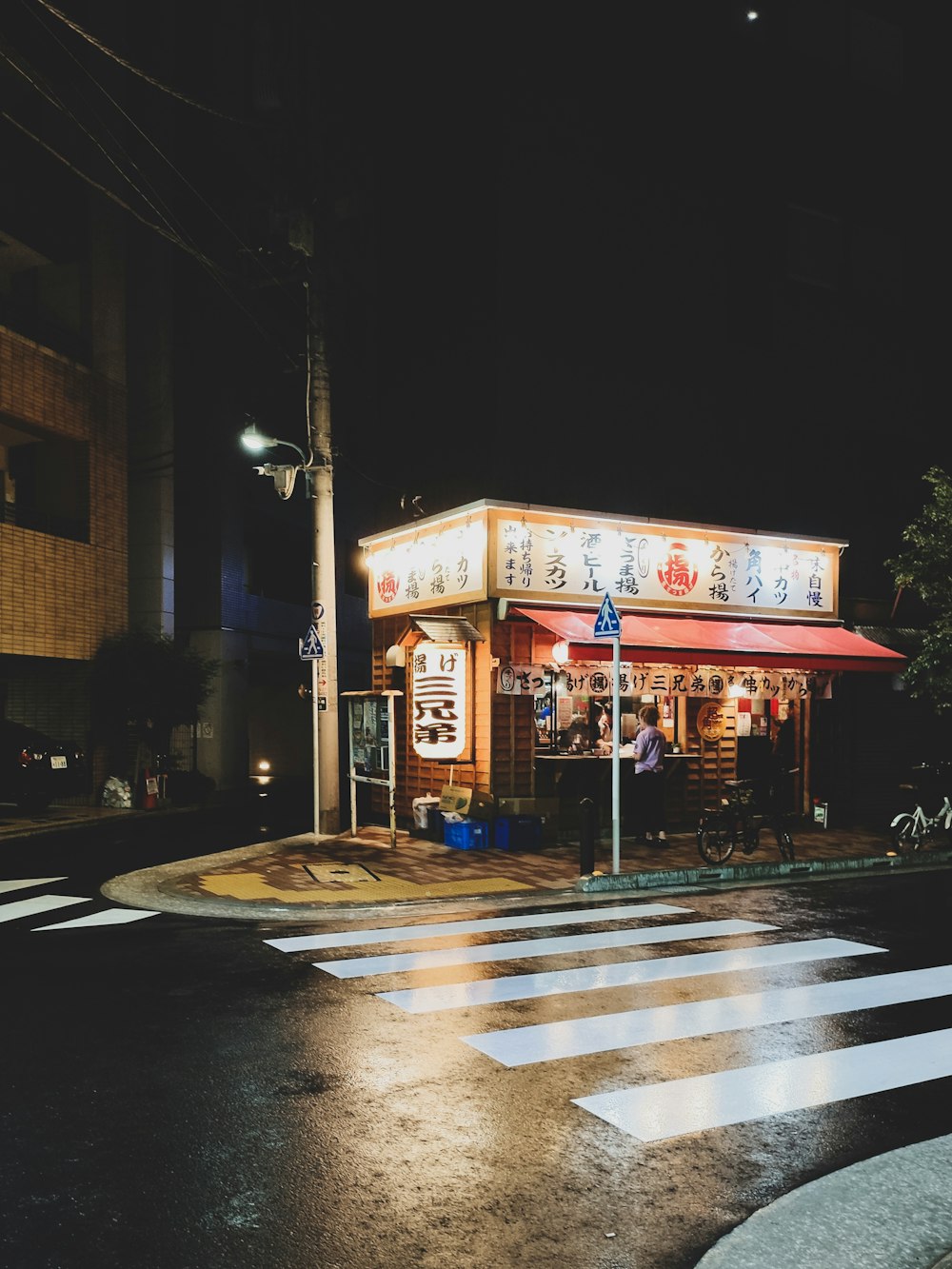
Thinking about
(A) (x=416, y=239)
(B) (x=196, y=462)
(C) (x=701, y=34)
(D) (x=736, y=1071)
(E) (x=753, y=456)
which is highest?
(C) (x=701, y=34)

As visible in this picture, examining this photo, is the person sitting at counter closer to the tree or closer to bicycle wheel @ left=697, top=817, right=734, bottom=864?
bicycle wheel @ left=697, top=817, right=734, bottom=864

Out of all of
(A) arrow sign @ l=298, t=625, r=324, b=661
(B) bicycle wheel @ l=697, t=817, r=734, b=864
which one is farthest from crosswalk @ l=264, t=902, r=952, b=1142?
(A) arrow sign @ l=298, t=625, r=324, b=661

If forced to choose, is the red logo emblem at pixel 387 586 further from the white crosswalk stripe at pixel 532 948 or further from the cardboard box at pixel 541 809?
the white crosswalk stripe at pixel 532 948

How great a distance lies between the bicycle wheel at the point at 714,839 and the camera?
13281 millimetres

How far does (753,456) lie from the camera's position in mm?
18750

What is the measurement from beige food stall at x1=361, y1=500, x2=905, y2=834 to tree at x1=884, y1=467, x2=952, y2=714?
80 centimetres

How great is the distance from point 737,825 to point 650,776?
158 cm

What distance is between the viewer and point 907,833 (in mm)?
15070

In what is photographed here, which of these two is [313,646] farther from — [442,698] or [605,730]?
[605,730]

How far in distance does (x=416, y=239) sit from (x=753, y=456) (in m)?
7.61

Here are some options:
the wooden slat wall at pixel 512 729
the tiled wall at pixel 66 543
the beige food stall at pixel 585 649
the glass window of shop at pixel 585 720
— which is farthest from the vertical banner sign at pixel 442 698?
the tiled wall at pixel 66 543

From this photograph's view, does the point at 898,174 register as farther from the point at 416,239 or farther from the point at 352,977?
the point at 352,977

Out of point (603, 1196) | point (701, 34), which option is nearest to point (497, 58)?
point (701, 34)

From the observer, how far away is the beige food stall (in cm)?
1504
